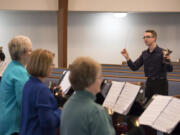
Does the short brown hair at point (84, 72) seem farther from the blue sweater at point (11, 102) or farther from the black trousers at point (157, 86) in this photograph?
the black trousers at point (157, 86)

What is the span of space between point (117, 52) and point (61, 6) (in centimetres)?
255

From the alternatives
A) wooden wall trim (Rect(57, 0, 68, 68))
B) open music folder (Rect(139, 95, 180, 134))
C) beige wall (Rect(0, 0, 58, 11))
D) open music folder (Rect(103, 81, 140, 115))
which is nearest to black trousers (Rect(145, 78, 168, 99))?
open music folder (Rect(103, 81, 140, 115))

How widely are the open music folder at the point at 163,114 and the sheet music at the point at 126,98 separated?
22 cm

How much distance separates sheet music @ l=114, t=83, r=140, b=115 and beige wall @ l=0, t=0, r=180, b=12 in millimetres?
5486

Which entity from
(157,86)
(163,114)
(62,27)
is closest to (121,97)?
(163,114)

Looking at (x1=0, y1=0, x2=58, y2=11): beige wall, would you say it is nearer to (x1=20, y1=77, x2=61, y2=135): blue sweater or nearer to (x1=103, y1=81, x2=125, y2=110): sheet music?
(x1=103, y1=81, x2=125, y2=110): sheet music

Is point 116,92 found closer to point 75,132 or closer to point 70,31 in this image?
point 75,132

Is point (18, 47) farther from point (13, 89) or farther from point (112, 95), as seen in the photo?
point (112, 95)

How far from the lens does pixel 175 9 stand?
7648 millimetres

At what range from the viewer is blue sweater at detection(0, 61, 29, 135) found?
2041 millimetres

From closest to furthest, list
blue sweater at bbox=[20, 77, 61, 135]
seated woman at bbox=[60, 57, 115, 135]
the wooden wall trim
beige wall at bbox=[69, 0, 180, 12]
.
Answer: seated woman at bbox=[60, 57, 115, 135], blue sweater at bbox=[20, 77, 61, 135], beige wall at bbox=[69, 0, 180, 12], the wooden wall trim

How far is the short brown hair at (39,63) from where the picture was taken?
1.82 m

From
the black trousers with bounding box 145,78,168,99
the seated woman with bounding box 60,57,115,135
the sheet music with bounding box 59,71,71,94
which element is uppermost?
the seated woman with bounding box 60,57,115,135

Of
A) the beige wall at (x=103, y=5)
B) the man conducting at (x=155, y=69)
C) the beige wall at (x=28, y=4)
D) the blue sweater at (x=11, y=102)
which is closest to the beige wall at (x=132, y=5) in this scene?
the beige wall at (x=103, y=5)
